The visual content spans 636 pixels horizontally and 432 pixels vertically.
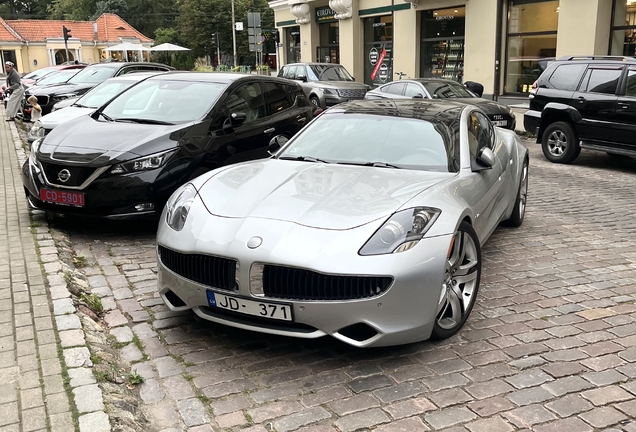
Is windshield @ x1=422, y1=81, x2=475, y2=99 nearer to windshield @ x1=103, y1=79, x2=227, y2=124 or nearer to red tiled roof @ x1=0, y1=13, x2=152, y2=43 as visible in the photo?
windshield @ x1=103, y1=79, x2=227, y2=124

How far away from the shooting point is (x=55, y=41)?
67250 millimetres

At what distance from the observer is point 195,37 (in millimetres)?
65125

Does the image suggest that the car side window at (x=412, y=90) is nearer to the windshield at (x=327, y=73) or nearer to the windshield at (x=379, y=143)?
the windshield at (x=327, y=73)

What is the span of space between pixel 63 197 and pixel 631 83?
355 inches

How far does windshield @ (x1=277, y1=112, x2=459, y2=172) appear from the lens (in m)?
4.54

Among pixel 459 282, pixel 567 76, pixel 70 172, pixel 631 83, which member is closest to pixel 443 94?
pixel 567 76

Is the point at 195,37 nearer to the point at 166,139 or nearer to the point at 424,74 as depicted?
the point at 424,74

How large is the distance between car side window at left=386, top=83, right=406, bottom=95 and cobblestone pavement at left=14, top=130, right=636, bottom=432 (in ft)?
30.4

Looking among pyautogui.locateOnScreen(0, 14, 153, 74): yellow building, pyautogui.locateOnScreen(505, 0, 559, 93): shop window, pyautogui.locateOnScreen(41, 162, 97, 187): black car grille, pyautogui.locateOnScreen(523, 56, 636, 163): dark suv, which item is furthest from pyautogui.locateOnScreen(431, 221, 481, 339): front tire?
pyautogui.locateOnScreen(0, 14, 153, 74): yellow building

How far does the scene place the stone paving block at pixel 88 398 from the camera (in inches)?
112

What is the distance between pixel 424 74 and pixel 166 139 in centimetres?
1915

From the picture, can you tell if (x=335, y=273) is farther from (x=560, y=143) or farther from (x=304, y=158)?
(x=560, y=143)

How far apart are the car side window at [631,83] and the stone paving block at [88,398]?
382 inches

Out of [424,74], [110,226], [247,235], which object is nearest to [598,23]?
[424,74]
